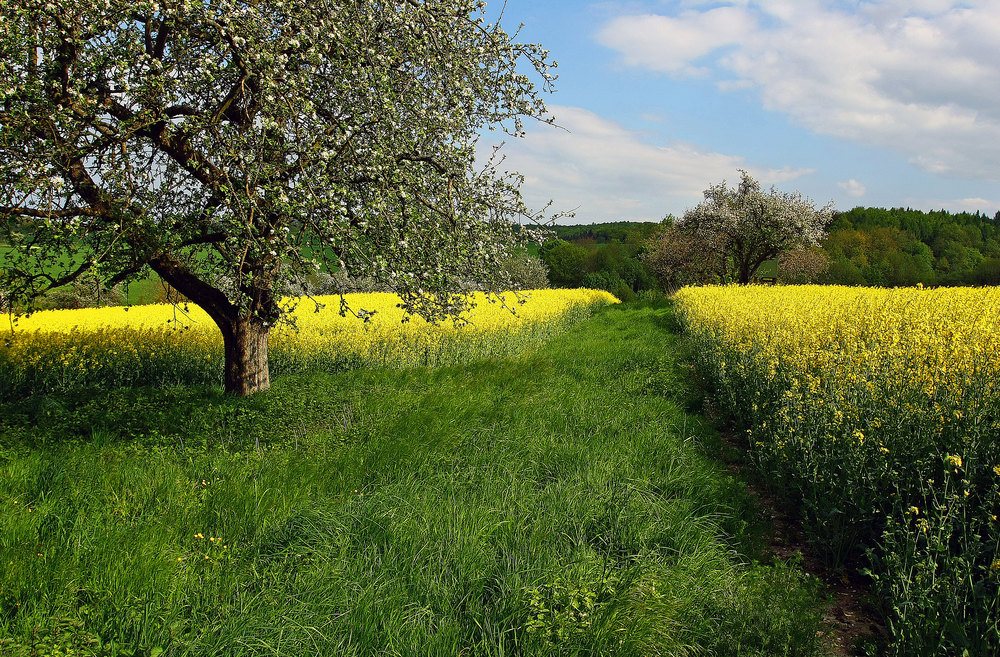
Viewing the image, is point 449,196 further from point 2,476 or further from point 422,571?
point 2,476

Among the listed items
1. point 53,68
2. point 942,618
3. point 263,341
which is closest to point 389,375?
point 263,341

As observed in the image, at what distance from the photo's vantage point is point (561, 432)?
771cm

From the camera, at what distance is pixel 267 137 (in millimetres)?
6211

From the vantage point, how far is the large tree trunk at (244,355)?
364 inches

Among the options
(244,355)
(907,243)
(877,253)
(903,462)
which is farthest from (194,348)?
(907,243)

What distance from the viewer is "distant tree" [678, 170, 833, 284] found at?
39188 mm

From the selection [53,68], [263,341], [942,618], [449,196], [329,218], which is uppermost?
[53,68]

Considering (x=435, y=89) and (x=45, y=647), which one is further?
(x=435, y=89)

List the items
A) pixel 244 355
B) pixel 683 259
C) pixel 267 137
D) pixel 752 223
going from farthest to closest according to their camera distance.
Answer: pixel 683 259 → pixel 752 223 → pixel 244 355 → pixel 267 137

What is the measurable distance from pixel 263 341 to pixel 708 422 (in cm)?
772

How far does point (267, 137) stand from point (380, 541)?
179 inches

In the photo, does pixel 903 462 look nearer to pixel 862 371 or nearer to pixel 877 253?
pixel 862 371

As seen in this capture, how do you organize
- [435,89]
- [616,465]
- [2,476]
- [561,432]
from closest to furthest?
[2,476]
[616,465]
[435,89]
[561,432]

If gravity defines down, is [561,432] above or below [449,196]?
below
